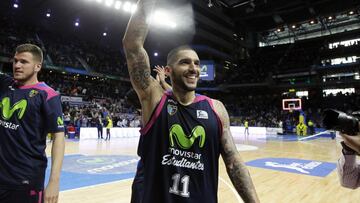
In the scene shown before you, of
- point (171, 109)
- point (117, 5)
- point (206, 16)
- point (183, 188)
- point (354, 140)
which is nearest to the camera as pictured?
point (354, 140)

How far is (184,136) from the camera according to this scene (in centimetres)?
189

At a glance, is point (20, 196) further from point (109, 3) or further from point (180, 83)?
point (109, 3)

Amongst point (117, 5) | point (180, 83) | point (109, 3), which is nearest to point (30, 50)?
point (180, 83)

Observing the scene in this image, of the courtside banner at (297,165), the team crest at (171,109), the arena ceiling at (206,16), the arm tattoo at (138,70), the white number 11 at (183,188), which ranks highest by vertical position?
the arena ceiling at (206,16)

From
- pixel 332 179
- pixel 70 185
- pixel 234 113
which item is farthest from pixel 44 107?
pixel 234 113

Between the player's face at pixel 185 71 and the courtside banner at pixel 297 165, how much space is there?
7.72m

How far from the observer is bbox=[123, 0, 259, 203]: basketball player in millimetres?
1817

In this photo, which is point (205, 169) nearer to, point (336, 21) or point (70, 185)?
point (70, 185)

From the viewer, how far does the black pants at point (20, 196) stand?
224 cm

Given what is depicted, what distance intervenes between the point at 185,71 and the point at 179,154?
0.63 m

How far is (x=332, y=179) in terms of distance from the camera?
7711 millimetres

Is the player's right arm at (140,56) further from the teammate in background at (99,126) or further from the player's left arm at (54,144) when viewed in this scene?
the teammate in background at (99,126)

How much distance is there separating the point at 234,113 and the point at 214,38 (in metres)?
11.2

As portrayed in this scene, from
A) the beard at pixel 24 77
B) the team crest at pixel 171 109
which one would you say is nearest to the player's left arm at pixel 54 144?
the beard at pixel 24 77
